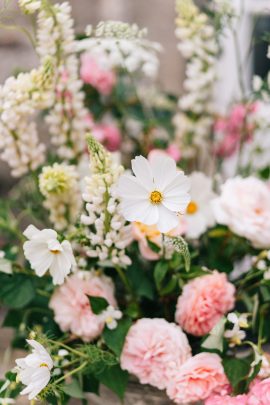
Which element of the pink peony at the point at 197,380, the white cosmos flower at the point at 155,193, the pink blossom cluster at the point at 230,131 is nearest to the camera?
the white cosmos flower at the point at 155,193

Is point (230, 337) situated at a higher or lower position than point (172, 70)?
lower

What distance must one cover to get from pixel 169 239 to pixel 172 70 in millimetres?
1006

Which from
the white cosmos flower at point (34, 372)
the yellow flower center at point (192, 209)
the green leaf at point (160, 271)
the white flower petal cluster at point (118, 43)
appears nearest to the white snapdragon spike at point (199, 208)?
the yellow flower center at point (192, 209)

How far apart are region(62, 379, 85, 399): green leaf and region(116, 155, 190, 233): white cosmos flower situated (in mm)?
297

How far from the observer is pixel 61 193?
0.92 metres

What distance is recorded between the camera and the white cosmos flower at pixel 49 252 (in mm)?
735

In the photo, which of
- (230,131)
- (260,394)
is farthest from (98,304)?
(230,131)

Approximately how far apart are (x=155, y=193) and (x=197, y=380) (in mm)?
278

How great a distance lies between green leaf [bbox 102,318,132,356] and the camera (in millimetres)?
840

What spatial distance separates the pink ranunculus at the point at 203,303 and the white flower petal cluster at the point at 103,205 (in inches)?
5.3

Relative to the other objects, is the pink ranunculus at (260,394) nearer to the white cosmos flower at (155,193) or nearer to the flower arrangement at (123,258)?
the flower arrangement at (123,258)

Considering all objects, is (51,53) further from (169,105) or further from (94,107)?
(169,105)

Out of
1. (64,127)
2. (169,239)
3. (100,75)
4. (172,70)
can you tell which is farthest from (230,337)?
(172,70)

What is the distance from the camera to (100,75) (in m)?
1.31
